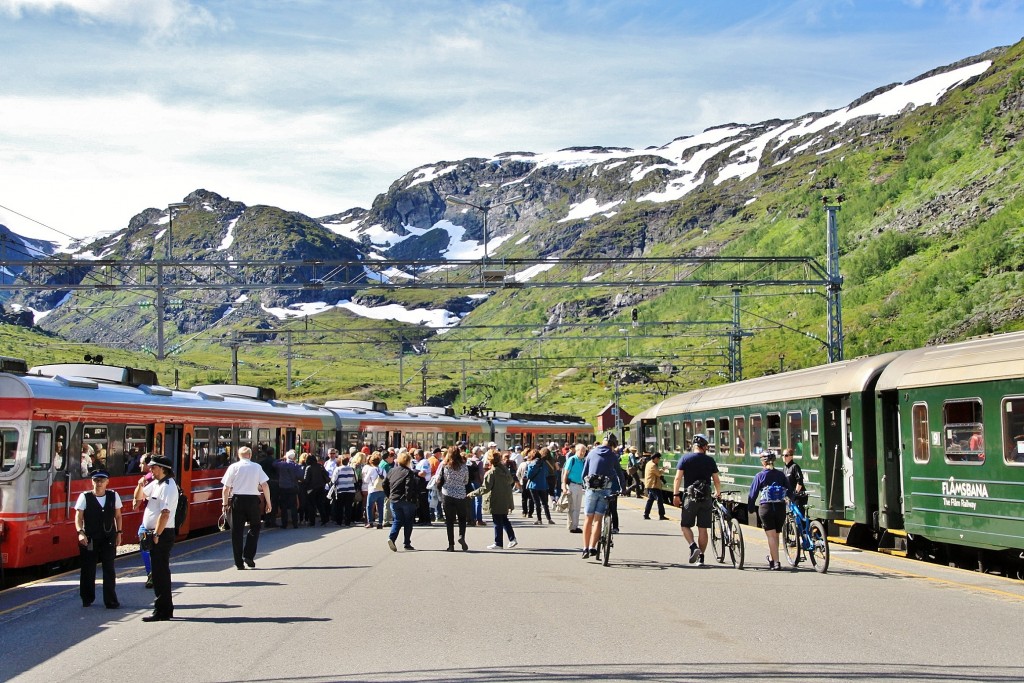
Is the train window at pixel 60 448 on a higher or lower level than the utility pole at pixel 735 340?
lower

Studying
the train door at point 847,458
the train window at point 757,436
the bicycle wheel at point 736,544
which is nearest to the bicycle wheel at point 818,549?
the bicycle wheel at point 736,544

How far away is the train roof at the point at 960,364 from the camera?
613 inches

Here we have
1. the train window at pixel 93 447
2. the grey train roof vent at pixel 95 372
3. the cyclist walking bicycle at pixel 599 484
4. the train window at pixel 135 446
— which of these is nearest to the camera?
the cyclist walking bicycle at pixel 599 484

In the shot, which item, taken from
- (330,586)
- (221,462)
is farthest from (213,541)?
(330,586)

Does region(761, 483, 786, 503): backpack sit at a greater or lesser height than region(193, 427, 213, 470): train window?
lesser

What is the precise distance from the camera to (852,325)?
86.9m

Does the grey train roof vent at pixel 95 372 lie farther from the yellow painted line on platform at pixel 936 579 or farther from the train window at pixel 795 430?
the train window at pixel 795 430

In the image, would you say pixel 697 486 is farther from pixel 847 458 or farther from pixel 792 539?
pixel 847 458

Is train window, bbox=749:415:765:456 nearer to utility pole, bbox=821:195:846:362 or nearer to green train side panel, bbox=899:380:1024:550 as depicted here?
utility pole, bbox=821:195:846:362

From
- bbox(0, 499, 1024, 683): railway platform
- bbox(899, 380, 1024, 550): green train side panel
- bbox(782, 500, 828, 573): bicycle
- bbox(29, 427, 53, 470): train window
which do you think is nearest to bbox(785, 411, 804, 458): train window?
bbox(0, 499, 1024, 683): railway platform

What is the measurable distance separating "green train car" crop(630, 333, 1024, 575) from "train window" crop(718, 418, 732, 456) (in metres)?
3.18

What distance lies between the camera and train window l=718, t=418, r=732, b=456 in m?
29.8

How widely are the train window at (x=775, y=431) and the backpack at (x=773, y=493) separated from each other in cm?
A: 842

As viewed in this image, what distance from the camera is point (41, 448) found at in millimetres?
17516
